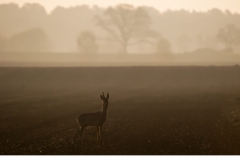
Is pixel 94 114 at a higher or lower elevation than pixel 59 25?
lower

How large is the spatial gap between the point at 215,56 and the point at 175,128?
65.0 m

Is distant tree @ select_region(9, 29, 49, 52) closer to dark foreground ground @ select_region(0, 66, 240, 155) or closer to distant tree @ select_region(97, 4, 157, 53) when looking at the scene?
distant tree @ select_region(97, 4, 157, 53)

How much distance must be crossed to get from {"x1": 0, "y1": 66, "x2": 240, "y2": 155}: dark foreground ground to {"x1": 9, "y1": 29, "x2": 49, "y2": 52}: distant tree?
144 feet

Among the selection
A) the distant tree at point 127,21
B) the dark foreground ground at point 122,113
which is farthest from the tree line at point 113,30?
the dark foreground ground at point 122,113

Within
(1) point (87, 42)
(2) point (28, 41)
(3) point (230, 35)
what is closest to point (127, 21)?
(1) point (87, 42)

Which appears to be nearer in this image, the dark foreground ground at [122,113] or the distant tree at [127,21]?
the dark foreground ground at [122,113]

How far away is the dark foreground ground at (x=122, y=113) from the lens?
510 inches

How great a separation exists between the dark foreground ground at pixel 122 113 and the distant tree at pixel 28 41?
43.9 metres

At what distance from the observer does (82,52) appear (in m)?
67.2

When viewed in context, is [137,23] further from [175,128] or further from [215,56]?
[175,128]

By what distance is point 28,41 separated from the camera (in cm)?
8306

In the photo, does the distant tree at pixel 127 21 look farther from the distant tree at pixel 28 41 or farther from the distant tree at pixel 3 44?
the distant tree at pixel 3 44

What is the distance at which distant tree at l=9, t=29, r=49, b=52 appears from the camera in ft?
272

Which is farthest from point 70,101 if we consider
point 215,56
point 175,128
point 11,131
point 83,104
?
point 215,56
